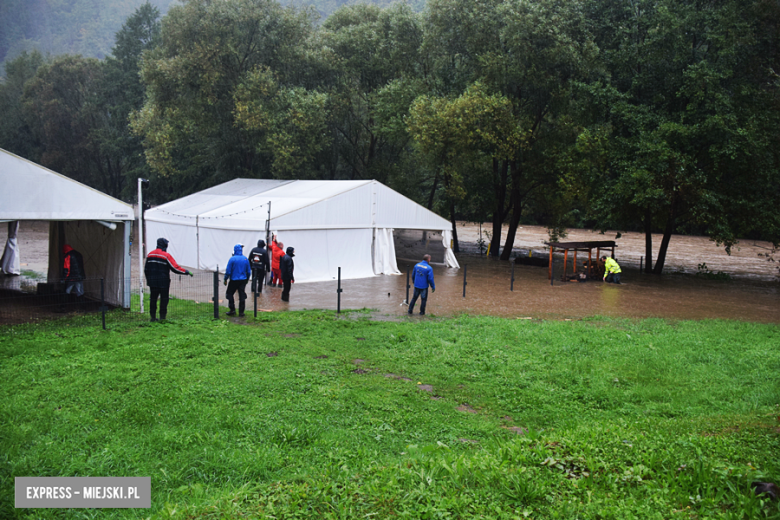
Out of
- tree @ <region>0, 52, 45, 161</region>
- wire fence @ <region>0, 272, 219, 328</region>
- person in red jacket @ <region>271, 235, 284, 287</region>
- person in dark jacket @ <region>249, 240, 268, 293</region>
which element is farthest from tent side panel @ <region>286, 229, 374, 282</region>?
tree @ <region>0, 52, 45, 161</region>

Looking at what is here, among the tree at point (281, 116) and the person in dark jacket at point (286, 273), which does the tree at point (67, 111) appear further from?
the person in dark jacket at point (286, 273)

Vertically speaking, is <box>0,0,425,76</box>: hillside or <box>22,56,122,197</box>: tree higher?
<box>0,0,425,76</box>: hillside

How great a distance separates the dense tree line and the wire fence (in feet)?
56.5

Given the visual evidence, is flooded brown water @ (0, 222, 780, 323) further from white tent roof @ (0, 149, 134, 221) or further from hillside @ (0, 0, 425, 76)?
hillside @ (0, 0, 425, 76)

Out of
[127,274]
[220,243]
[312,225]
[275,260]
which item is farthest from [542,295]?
[127,274]

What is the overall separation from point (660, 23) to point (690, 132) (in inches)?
236

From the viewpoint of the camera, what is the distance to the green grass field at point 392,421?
4656 mm

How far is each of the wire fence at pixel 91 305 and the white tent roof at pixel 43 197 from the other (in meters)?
1.58

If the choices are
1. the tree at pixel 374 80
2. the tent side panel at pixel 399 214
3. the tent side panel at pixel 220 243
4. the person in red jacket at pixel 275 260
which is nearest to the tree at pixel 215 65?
the tree at pixel 374 80

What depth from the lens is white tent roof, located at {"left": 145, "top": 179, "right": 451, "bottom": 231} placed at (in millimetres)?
20766

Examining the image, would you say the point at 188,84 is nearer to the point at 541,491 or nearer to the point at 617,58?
the point at 617,58

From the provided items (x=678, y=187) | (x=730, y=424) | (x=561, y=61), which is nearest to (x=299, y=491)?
(x=730, y=424)

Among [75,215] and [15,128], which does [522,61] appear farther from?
[15,128]

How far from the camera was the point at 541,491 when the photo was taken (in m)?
4.68
